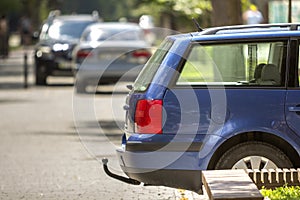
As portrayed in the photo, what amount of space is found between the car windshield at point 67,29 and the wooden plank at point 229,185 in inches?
842

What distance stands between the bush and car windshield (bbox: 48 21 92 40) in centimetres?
2110

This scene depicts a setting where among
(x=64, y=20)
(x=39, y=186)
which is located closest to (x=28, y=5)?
(x=64, y=20)

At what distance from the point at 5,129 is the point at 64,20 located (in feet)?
44.1

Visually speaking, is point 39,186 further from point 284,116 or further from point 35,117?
point 35,117

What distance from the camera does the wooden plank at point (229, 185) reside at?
719 cm

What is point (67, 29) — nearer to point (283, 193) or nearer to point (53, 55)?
point (53, 55)

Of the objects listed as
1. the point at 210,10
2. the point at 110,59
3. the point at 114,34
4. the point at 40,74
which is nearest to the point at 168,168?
the point at 110,59

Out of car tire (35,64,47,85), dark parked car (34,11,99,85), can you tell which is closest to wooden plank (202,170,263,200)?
dark parked car (34,11,99,85)

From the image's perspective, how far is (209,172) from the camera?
8.41m

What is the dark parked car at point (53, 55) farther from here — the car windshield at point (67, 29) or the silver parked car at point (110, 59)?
the silver parked car at point (110, 59)

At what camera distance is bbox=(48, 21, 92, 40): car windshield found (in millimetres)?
29656

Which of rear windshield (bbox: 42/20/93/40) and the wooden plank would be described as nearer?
the wooden plank

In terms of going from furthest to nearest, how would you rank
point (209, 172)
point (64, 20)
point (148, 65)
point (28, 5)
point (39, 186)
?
point (28, 5) → point (64, 20) → point (39, 186) → point (148, 65) → point (209, 172)

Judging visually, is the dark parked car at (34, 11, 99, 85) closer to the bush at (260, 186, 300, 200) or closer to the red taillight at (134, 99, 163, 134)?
the red taillight at (134, 99, 163, 134)
